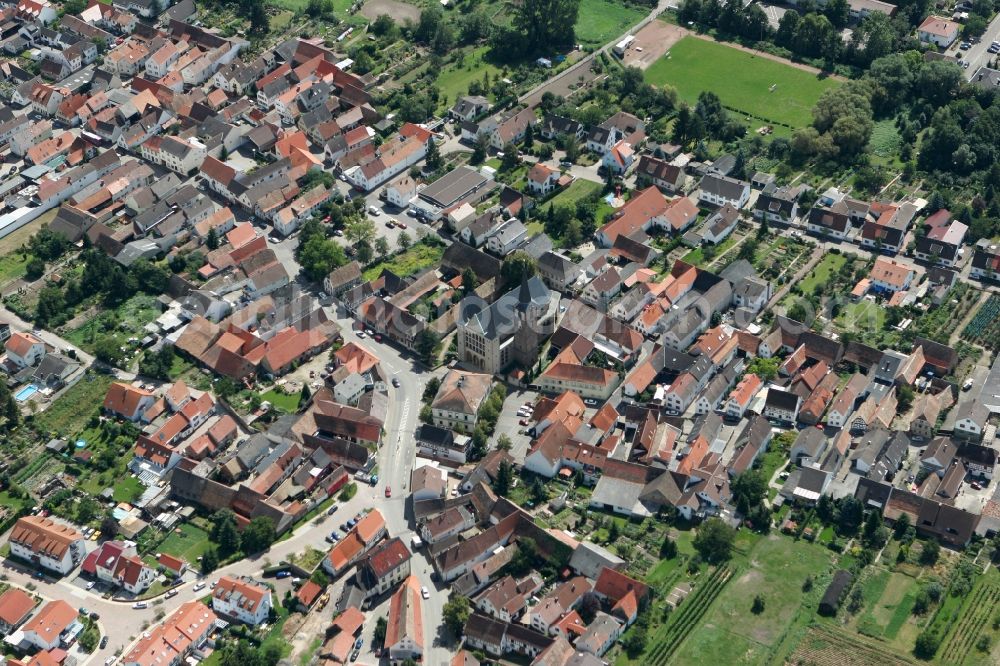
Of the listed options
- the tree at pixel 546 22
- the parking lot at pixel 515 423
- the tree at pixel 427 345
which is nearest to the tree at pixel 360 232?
the tree at pixel 427 345

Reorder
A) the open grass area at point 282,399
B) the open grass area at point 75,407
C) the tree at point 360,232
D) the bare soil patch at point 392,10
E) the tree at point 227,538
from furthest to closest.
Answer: the bare soil patch at point 392,10, the tree at point 360,232, the open grass area at point 282,399, the open grass area at point 75,407, the tree at point 227,538

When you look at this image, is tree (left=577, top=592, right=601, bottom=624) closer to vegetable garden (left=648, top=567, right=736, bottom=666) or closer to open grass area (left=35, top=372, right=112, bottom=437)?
vegetable garden (left=648, top=567, right=736, bottom=666)

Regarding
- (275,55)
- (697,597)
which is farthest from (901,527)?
(275,55)

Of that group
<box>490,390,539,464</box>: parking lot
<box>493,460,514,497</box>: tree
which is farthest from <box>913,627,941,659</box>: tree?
<box>490,390,539,464</box>: parking lot

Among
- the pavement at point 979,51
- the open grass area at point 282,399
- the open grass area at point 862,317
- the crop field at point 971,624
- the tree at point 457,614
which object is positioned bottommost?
the open grass area at point 282,399

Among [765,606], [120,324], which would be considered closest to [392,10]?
[120,324]

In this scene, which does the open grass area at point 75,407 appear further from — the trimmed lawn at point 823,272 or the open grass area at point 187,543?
the trimmed lawn at point 823,272

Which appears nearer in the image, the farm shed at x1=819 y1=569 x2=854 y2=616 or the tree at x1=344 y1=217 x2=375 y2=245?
the farm shed at x1=819 y1=569 x2=854 y2=616
